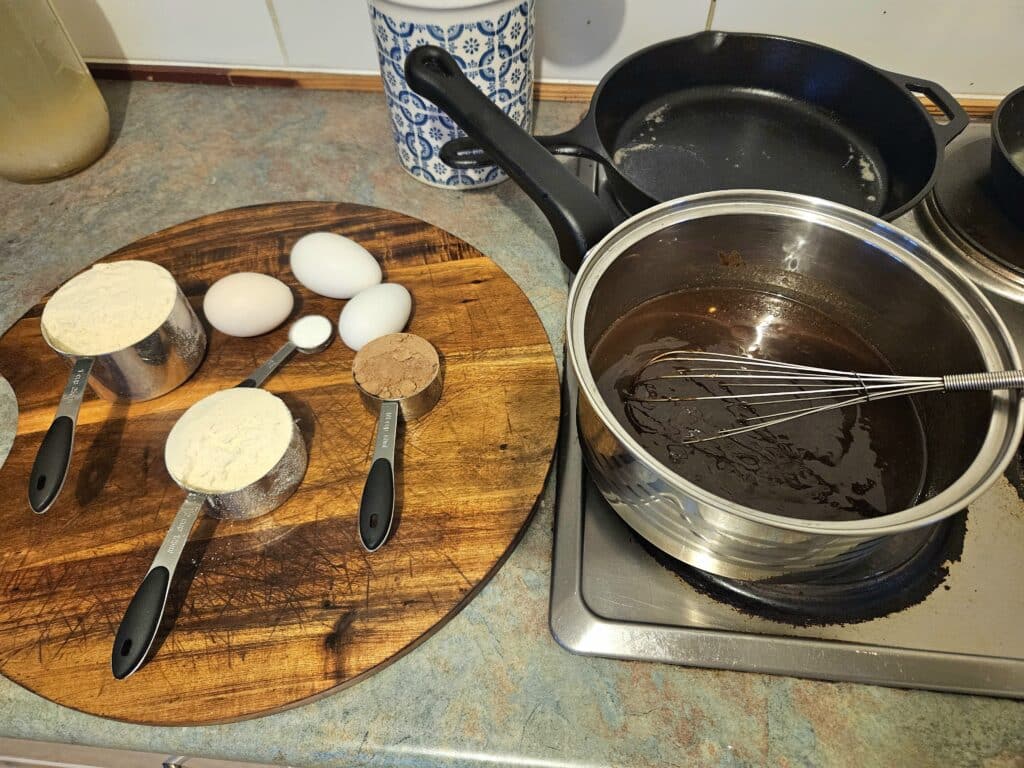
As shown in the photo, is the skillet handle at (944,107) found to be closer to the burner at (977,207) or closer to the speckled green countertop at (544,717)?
the burner at (977,207)

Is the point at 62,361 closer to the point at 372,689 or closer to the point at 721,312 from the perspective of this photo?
the point at 372,689

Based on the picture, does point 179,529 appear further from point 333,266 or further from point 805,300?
point 805,300

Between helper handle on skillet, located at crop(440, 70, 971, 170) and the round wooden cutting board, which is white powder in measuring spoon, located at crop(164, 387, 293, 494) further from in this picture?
helper handle on skillet, located at crop(440, 70, 971, 170)

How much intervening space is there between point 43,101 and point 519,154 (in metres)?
0.59

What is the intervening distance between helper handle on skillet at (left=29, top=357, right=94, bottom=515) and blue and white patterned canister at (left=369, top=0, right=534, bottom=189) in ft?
1.35

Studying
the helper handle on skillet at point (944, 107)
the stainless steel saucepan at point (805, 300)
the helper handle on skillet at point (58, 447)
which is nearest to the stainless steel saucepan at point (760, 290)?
the stainless steel saucepan at point (805, 300)

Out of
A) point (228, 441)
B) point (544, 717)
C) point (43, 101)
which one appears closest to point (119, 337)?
point (228, 441)

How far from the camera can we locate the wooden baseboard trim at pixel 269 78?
2.96ft

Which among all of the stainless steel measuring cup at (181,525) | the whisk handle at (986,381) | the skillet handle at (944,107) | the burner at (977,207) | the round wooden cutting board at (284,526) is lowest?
the round wooden cutting board at (284,526)

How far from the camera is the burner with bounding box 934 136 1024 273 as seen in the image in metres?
0.67

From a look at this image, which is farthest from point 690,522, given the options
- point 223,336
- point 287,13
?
point 287,13

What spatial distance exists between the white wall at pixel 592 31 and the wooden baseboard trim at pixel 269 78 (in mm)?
11

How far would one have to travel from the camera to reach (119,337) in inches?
23.1

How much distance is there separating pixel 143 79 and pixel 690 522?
1.00 metres
